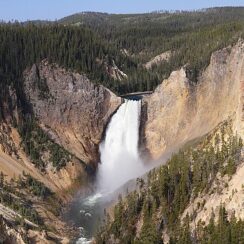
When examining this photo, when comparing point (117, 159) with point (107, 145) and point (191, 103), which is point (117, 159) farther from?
point (191, 103)

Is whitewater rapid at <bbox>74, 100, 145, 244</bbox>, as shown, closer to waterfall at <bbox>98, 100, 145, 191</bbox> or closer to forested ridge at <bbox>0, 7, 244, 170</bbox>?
waterfall at <bbox>98, 100, 145, 191</bbox>

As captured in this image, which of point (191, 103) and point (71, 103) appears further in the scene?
point (71, 103)

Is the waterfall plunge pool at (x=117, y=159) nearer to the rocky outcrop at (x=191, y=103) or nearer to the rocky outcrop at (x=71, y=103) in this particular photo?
the rocky outcrop at (x=71, y=103)

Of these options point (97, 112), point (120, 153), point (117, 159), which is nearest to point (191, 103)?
point (120, 153)

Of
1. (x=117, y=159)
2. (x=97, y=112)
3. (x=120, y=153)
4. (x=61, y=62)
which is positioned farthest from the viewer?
(x=61, y=62)

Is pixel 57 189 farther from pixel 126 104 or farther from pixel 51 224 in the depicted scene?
pixel 126 104

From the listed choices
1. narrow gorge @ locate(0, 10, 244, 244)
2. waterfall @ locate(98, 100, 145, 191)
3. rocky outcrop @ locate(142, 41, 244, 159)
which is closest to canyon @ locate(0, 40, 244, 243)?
rocky outcrop @ locate(142, 41, 244, 159)

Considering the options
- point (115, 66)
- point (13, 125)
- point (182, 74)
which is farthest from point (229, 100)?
point (115, 66)
